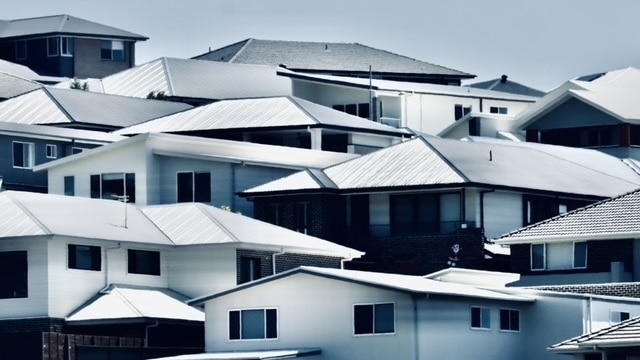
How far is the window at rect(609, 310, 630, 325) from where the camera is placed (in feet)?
226

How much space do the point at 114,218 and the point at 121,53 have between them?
202 ft

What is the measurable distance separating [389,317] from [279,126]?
3213 cm

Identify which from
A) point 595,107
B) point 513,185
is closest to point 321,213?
point 513,185

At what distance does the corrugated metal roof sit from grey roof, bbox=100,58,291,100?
39852 millimetres

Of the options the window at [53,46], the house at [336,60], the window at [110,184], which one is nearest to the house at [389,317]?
the window at [110,184]

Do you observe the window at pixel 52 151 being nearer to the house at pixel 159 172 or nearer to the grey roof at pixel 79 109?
the house at pixel 159 172

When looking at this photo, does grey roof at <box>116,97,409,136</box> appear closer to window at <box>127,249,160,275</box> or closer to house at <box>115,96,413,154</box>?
house at <box>115,96,413,154</box>

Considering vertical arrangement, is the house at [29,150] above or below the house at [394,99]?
below

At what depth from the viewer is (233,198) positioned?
9144cm

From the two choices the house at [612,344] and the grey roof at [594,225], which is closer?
the house at [612,344]

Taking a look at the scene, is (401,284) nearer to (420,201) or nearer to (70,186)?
(420,201)

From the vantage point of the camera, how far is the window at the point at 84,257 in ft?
252

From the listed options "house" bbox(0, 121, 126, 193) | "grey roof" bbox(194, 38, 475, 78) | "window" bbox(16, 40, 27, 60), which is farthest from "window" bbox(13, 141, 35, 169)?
"window" bbox(16, 40, 27, 60)

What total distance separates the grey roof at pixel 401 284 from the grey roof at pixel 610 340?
8710 mm
